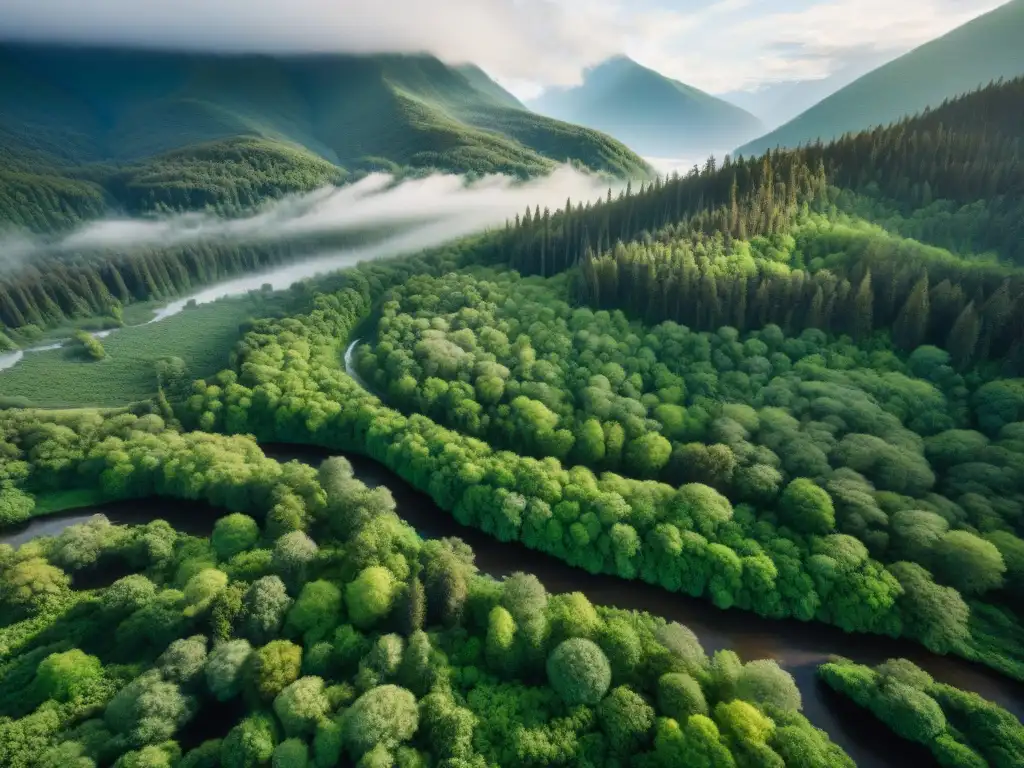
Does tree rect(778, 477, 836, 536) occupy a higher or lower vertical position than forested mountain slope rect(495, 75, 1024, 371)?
lower

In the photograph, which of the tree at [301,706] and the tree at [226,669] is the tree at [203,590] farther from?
the tree at [301,706]

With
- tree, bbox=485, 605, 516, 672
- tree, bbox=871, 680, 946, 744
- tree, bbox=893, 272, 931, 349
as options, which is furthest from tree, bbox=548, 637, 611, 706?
tree, bbox=893, 272, 931, 349

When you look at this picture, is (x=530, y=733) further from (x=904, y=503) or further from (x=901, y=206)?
(x=901, y=206)

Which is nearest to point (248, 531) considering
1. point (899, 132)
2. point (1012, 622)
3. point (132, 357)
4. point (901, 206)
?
point (1012, 622)

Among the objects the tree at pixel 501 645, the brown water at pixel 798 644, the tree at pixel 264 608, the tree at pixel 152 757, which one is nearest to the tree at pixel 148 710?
the tree at pixel 152 757

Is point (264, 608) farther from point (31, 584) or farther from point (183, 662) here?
point (31, 584)

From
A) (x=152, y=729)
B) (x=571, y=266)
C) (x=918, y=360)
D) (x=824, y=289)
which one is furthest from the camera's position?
(x=571, y=266)

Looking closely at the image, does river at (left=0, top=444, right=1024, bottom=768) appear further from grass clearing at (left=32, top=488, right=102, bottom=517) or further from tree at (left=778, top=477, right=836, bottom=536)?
tree at (left=778, top=477, right=836, bottom=536)
